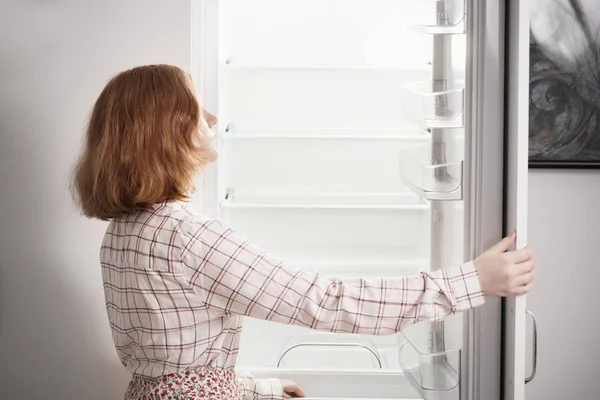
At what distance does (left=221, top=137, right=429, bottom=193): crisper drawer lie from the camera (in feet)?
6.74

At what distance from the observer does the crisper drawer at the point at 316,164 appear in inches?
80.9

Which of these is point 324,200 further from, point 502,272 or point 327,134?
point 502,272

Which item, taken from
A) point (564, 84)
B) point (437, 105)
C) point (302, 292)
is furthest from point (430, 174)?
point (564, 84)

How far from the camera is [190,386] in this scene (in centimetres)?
130

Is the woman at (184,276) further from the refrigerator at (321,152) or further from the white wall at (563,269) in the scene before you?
the white wall at (563,269)

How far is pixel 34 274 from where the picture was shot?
1783 millimetres

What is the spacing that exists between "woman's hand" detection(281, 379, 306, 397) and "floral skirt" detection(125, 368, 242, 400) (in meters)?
0.30

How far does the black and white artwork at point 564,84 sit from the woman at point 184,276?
0.90 m

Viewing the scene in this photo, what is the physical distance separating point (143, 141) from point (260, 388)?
2.11 ft

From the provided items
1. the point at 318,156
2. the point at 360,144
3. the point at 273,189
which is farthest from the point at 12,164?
the point at 360,144

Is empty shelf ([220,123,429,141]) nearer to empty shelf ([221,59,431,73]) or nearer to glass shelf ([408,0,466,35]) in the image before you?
empty shelf ([221,59,431,73])

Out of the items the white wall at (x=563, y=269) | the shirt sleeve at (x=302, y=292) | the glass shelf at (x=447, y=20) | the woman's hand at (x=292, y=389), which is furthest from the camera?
the white wall at (x=563, y=269)

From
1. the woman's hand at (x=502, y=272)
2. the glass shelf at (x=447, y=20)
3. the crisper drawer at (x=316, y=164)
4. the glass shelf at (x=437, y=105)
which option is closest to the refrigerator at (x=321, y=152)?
the crisper drawer at (x=316, y=164)

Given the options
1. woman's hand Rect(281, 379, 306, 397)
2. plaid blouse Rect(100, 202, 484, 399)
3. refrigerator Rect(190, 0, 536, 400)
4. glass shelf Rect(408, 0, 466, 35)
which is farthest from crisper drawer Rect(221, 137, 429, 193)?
plaid blouse Rect(100, 202, 484, 399)
